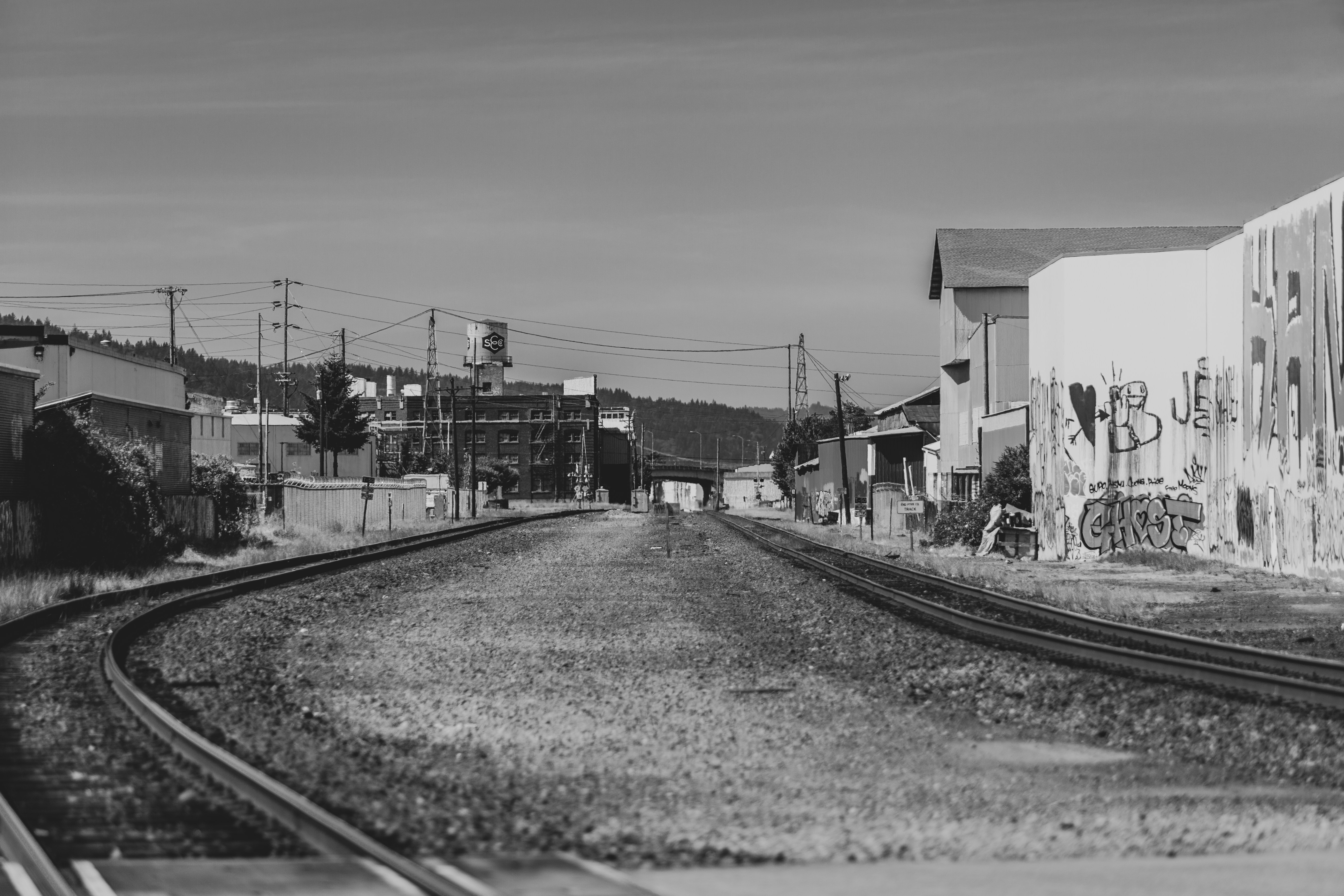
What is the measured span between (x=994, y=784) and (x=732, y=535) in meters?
37.9

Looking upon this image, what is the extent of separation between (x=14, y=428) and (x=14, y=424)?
0.29ft

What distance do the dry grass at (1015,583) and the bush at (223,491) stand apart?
1850 centimetres

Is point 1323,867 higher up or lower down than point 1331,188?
lower down

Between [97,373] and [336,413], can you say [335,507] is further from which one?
[336,413]

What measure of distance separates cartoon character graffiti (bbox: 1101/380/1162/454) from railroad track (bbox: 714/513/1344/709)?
8141 millimetres

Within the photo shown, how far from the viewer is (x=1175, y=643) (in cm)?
1346

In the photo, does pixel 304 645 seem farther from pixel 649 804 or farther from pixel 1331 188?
pixel 1331 188

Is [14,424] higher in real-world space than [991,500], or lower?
higher

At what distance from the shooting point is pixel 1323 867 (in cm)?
577

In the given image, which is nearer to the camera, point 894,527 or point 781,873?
point 781,873

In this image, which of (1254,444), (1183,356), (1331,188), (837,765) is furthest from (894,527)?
(837,765)

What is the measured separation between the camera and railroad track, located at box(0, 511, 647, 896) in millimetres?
5410

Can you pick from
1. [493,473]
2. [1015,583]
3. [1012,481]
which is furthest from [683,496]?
[1015,583]

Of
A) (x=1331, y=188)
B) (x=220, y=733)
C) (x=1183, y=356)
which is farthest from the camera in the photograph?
(x=1183, y=356)
